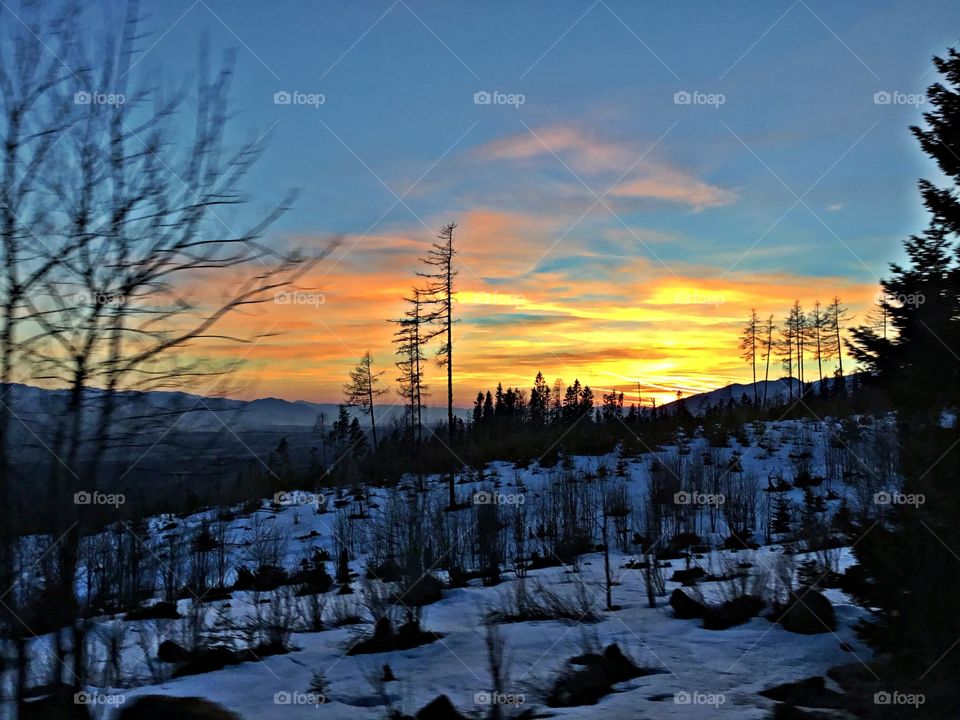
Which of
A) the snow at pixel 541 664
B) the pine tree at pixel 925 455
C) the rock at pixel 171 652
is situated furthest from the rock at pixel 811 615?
the rock at pixel 171 652

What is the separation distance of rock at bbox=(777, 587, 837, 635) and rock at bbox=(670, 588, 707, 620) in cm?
192

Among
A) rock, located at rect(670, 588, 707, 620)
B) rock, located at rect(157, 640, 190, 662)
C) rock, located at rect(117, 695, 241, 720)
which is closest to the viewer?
rock, located at rect(117, 695, 241, 720)

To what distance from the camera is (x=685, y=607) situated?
43.1 feet

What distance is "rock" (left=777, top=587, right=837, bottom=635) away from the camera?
35.7ft

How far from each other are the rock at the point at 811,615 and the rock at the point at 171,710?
8.48 metres

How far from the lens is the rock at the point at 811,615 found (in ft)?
35.7

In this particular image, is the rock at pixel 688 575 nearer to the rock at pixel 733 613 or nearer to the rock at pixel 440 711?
the rock at pixel 733 613

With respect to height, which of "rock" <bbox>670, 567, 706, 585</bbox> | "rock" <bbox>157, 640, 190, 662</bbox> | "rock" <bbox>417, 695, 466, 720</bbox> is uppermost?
"rock" <bbox>670, 567, 706, 585</bbox>

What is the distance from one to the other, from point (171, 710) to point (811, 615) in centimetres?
911

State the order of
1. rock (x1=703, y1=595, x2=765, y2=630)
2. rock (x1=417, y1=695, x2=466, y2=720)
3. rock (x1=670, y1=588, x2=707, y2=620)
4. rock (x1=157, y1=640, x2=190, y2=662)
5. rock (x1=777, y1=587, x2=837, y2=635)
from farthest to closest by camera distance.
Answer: rock (x1=670, y1=588, x2=707, y2=620) → rock (x1=703, y1=595, x2=765, y2=630) → rock (x1=157, y1=640, x2=190, y2=662) → rock (x1=777, y1=587, x2=837, y2=635) → rock (x1=417, y1=695, x2=466, y2=720)

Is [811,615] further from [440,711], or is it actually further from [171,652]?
[171,652]

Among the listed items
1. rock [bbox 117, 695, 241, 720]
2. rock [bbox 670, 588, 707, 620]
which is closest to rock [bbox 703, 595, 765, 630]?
rock [bbox 670, 588, 707, 620]

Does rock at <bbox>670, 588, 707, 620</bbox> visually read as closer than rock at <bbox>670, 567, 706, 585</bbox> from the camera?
Yes

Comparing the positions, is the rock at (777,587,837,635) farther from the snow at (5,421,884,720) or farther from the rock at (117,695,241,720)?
the rock at (117,695,241,720)
